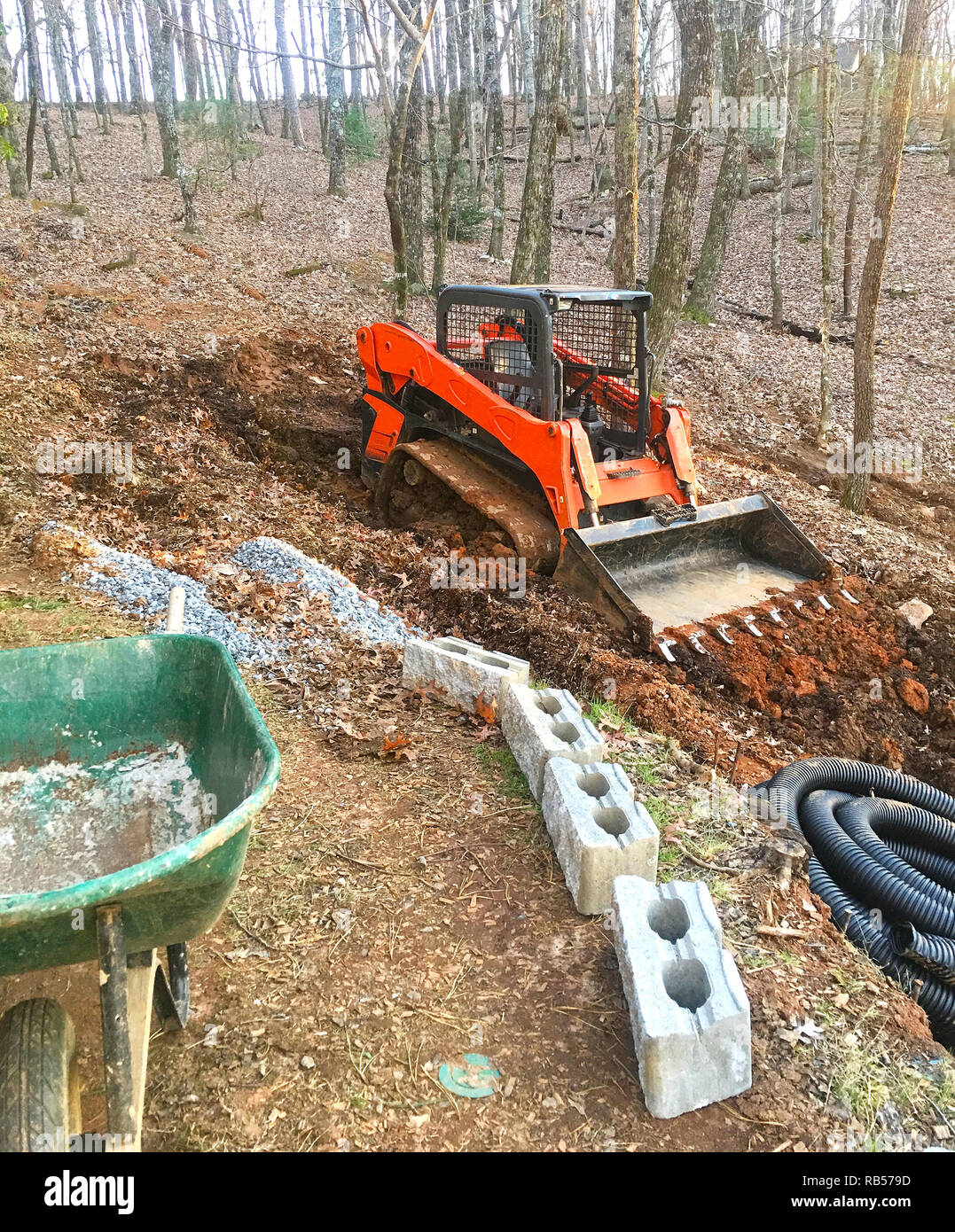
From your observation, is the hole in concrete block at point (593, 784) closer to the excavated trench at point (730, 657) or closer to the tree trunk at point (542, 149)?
the excavated trench at point (730, 657)

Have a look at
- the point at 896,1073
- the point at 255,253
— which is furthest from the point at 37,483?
the point at 255,253

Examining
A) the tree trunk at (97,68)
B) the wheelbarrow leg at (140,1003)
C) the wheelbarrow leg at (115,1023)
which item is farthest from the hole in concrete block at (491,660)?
the tree trunk at (97,68)

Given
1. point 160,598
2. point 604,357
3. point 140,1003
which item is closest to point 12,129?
point 604,357

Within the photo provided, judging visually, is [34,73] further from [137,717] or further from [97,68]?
[137,717]

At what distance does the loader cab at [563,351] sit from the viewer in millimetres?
6656

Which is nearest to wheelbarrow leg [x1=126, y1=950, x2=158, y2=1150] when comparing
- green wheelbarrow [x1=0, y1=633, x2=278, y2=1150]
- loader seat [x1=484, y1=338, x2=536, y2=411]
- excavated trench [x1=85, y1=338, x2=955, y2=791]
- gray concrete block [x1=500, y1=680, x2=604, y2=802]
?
green wheelbarrow [x1=0, y1=633, x2=278, y2=1150]

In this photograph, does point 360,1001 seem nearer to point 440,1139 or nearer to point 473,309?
point 440,1139

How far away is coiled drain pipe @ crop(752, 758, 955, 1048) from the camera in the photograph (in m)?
3.91

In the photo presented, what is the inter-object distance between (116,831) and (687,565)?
506cm

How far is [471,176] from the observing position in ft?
73.6

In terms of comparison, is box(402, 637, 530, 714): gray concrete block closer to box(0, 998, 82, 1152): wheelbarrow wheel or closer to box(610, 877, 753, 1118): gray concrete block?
box(610, 877, 753, 1118): gray concrete block

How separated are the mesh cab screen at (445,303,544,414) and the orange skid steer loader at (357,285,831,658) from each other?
0.05ft

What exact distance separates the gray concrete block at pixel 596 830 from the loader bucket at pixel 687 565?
222 cm

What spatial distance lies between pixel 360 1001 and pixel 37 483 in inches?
238
